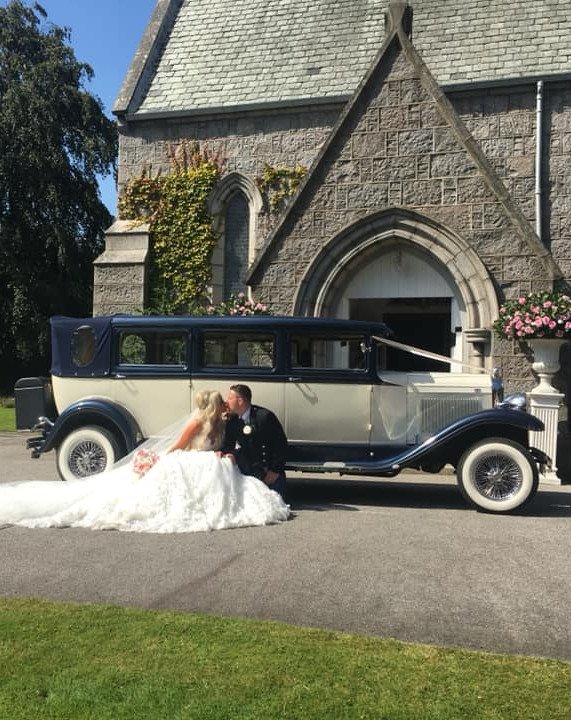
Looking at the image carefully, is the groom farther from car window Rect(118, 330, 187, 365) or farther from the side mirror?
the side mirror

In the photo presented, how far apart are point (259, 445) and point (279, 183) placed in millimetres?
9538

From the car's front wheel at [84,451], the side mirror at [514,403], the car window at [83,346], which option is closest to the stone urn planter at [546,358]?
the side mirror at [514,403]

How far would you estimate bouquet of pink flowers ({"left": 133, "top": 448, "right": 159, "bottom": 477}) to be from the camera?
719cm

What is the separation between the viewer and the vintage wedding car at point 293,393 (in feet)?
26.3

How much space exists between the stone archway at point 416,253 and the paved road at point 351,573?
5.52 meters

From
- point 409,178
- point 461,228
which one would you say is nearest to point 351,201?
point 409,178

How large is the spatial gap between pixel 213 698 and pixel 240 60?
644 inches

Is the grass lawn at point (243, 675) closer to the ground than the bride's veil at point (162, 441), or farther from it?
closer to the ground

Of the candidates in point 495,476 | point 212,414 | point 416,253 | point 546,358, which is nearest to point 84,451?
point 212,414

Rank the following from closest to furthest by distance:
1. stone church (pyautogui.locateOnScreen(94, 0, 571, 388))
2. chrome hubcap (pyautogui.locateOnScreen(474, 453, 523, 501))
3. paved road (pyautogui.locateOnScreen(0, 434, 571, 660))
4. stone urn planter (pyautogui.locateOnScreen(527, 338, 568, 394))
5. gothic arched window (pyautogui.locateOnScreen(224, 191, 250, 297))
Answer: paved road (pyautogui.locateOnScreen(0, 434, 571, 660)) → chrome hubcap (pyautogui.locateOnScreen(474, 453, 523, 501)) → stone urn planter (pyautogui.locateOnScreen(527, 338, 568, 394)) → stone church (pyautogui.locateOnScreen(94, 0, 571, 388)) → gothic arched window (pyautogui.locateOnScreen(224, 191, 250, 297))

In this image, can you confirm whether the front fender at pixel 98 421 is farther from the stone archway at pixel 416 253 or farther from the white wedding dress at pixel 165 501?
the stone archway at pixel 416 253

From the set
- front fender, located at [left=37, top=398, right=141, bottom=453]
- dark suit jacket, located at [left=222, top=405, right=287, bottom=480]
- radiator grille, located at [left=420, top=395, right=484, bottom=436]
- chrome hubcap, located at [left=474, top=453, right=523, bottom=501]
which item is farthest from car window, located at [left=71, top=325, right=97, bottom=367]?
chrome hubcap, located at [left=474, top=453, right=523, bottom=501]

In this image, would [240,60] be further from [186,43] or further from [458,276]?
[458,276]

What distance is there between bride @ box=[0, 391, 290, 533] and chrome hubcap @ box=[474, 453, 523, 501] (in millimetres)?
2240
